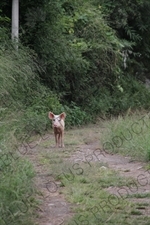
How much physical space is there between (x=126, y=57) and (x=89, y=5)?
9.06 feet

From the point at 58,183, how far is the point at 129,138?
343 cm

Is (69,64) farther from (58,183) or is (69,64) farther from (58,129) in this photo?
(58,183)

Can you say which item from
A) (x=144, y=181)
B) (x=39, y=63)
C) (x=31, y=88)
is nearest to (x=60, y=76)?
(x=39, y=63)

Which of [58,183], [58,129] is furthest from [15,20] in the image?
[58,183]

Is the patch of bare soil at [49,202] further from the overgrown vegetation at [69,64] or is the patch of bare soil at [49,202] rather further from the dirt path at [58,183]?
→ the overgrown vegetation at [69,64]

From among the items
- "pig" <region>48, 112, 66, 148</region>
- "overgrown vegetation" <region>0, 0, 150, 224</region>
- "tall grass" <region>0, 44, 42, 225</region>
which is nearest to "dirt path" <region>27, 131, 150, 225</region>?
"tall grass" <region>0, 44, 42, 225</region>

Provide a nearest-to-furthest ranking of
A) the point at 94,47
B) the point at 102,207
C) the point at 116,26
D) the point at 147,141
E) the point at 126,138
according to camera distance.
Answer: the point at 102,207 → the point at 147,141 → the point at 126,138 → the point at 94,47 → the point at 116,26

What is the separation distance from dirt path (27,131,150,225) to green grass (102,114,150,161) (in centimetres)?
21

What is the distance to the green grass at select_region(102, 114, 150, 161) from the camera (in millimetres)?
9070

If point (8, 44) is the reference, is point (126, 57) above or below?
below

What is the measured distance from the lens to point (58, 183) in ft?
22.8

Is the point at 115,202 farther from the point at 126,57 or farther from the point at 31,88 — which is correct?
the point at 126,57

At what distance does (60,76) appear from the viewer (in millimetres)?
14523

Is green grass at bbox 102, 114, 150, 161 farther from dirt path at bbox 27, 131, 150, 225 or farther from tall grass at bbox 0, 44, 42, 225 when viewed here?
tall grass at bbox 0, 44, 42, 225
